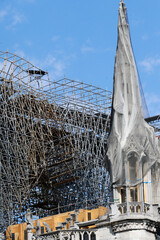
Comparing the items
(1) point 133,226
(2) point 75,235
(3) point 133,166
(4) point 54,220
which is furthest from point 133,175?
(4) point 54,220

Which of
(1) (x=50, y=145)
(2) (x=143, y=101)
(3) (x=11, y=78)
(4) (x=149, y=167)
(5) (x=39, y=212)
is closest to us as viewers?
(4) (x=149, y=167)

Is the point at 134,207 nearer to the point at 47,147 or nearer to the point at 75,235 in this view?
the point at 75,235

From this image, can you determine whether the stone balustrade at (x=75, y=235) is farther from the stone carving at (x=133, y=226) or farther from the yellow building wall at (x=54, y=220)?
the yellow building wall at (x=54, y=220)

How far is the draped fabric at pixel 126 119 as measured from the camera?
129 ft

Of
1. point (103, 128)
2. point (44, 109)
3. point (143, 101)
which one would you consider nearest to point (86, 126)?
point (103, 128)

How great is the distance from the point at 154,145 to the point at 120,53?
6643 millimetres

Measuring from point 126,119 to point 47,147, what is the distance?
A: 1174 inches

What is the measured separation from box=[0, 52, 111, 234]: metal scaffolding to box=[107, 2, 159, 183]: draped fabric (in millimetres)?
23325

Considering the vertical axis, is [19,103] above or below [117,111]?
above

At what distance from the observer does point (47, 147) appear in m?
69.2

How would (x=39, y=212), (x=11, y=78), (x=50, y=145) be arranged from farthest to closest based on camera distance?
(x=39, y=212) < (x=50, y=145) < (x=11, y=78)

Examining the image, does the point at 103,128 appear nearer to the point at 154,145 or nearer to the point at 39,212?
the point at 39,212

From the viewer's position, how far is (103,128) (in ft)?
239

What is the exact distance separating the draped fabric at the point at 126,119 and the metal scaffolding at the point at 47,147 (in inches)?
918
